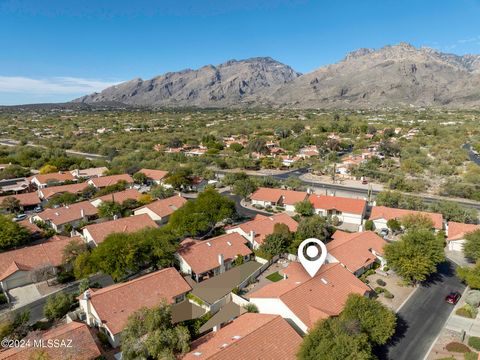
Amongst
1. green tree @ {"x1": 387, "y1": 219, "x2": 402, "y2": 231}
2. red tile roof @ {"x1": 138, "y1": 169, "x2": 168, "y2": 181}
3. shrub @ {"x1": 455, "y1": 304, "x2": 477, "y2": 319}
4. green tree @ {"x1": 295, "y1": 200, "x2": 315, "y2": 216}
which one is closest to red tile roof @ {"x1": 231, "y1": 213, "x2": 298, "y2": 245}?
green tree @ {"x1": 295, "y1": 200, "x2": 315, "y2": 216}

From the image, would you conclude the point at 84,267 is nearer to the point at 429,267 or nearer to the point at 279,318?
the point at 279,318

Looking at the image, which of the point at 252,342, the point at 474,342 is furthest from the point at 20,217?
the point at 474,342

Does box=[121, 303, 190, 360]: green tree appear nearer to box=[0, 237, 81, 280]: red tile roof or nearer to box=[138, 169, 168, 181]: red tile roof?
box=[0, 237, 81, 280]: red tile roof

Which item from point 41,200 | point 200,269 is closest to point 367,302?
point 200,269

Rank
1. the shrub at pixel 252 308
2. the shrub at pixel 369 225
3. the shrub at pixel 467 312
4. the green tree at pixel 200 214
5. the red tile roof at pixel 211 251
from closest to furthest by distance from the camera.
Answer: the shrub at pixel 252 308 < the shrub at pixel 467 312 < the red tile roof at pixel 211 251 < the green tree at pixel 200 214 < the shrub at pixel 369 225

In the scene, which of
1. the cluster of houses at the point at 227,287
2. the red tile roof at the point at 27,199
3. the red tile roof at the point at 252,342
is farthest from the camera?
the red tile roof at the point at 27,199

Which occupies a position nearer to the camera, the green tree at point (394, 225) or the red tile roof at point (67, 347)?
the red tile roof at point (67, 347)

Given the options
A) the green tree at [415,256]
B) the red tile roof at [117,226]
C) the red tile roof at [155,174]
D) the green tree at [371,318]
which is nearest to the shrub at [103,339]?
the red tile roof at [117,226]

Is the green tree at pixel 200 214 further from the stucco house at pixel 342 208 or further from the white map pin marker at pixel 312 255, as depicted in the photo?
the stucco house at pixel 342 208
